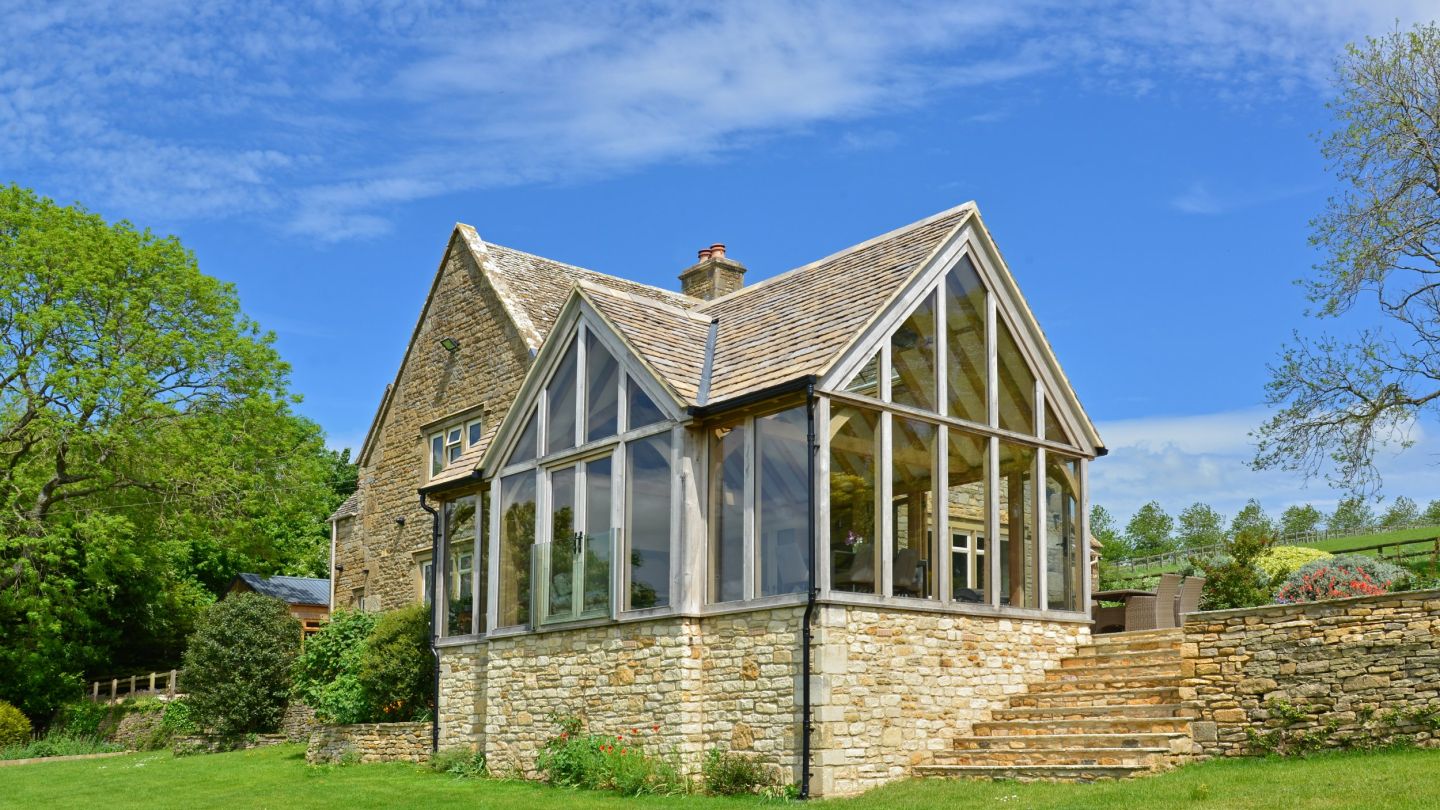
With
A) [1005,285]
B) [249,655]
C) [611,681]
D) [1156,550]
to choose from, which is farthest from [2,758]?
[1156,550]

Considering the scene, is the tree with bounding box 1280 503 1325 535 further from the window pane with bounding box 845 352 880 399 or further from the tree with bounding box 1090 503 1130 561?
the window pane with bounding box 845 352 880 399

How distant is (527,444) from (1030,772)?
9.04 m

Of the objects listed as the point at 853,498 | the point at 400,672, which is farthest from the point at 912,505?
the point at 400,672

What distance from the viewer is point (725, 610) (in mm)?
15461

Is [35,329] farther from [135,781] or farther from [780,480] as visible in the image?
[780,480]

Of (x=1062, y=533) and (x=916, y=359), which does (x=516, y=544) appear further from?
(x=1062, y=533)

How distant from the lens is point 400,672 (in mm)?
22469

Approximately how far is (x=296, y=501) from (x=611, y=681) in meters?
22.6

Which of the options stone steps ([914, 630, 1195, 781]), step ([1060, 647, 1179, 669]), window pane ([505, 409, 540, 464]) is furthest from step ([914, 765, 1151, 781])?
window pane ([505, 409, 540, 464])

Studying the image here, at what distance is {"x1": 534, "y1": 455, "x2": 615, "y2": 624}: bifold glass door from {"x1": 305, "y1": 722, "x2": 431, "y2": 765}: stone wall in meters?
4.45

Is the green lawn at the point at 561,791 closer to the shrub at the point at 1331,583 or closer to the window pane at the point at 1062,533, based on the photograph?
the window pane at the point at 1062,533

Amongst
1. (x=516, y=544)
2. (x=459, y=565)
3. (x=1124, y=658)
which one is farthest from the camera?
(x=459, y=565)

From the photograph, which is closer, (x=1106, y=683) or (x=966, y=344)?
(x=1106, y=683)

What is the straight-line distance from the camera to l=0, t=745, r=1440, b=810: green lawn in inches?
430
